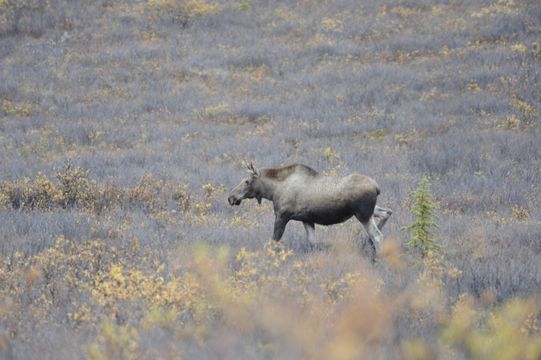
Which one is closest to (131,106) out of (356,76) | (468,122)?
(356,76)

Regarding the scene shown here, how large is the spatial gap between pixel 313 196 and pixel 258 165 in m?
6.21

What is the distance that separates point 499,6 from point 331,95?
427 inches

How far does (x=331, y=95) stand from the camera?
1923 centimetres

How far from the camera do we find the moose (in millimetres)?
7180

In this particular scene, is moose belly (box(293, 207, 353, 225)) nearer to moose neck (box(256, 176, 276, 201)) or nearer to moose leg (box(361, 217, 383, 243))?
moose leg (box(361, 217, 383, 243))

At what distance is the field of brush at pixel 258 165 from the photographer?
16.3ft

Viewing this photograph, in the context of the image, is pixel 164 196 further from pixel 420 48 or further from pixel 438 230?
pixel 420 48

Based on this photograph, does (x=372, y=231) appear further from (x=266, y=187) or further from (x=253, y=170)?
(x=253, y=170)

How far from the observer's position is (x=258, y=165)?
1355cm

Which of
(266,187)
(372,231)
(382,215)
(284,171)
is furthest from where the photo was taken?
(266,187)

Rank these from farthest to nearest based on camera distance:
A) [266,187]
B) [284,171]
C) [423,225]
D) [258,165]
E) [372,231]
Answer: [258,165] < [266,187] < [284,171] < [372,231] < [423,225]

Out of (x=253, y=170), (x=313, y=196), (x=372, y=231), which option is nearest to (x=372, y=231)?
(x=372, y=231)

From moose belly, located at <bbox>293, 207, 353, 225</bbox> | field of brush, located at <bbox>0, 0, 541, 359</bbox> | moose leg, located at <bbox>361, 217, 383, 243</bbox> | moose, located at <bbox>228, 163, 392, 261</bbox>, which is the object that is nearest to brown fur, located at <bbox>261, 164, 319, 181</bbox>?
moose, located at <bbox>228, 163, 392, 261</bbox>

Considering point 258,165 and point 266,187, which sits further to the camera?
point 258,165
